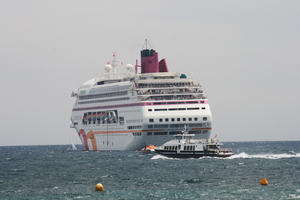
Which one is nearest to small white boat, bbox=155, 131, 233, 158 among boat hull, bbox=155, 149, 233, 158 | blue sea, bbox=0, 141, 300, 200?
boat hull, bbox=155, 149, 233, 158

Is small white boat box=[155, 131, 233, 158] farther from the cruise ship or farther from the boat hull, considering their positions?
the cruise ship

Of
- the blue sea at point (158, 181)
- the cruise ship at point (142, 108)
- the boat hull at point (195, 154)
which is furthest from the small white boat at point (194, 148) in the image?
the cruise ship at point (142, 108)

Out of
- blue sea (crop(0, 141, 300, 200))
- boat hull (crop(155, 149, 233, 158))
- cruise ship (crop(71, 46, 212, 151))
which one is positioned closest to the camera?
blue sea (crop(0, 141, 300, 200))

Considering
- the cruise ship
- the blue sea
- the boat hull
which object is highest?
the cruise ship

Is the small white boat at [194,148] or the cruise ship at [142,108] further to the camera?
the cruise ship at [142,108]

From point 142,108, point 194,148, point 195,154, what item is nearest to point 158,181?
point 194,148

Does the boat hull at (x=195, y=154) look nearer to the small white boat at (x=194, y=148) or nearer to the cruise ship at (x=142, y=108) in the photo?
the small white boat at (x=194, y=148)

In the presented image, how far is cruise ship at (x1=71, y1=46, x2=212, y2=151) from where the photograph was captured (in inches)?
4267

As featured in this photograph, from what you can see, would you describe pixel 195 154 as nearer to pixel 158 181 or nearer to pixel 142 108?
pixel 142 108

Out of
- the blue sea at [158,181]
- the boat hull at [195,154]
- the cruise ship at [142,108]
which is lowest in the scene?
the blue sea at [158,181]

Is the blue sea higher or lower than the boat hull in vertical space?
lower

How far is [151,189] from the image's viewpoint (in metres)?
55.1

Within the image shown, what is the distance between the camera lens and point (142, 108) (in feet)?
361

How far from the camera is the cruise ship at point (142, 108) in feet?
356
